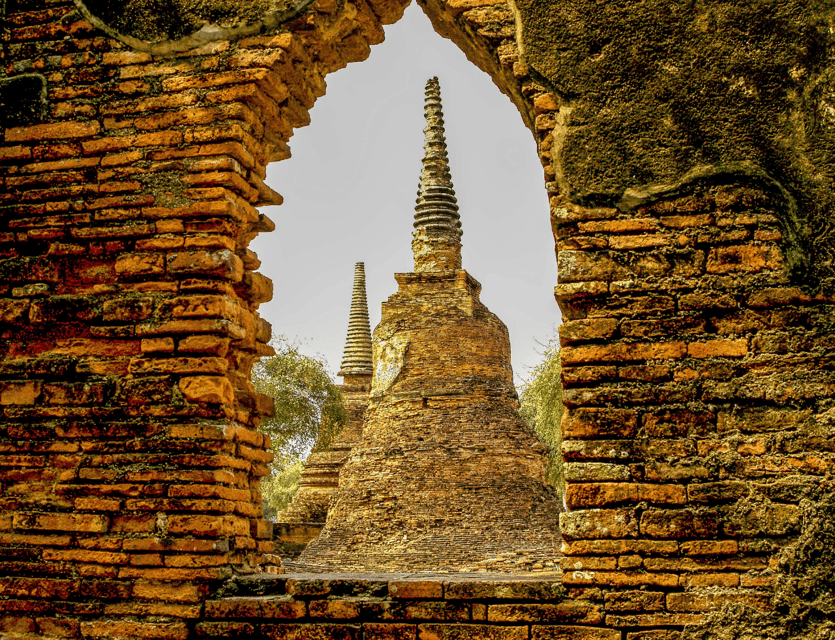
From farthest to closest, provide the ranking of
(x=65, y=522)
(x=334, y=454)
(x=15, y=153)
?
(x=334, y=454) → (x=15, y=153) → (x=65, y=522)

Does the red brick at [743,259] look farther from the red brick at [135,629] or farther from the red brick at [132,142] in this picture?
the red brick at [135,629]

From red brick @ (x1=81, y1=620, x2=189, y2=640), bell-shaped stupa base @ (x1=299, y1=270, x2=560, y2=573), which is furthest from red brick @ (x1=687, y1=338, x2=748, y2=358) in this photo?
bell-shaped stupa base @ (x1=299, y1=270, x2=560, y2=573)

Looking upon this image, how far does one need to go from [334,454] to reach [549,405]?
6183 mm

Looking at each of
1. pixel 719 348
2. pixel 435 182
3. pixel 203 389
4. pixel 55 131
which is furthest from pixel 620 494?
pixel 435 182

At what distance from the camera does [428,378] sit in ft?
48.8

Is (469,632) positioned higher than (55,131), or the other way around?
(55,131)

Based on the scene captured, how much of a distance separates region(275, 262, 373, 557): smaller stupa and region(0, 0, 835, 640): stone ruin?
549 inches

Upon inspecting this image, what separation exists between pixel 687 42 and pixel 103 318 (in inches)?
119

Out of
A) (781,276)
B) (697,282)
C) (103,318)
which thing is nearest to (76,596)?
(103,318)

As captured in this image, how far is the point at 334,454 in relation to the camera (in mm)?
22453

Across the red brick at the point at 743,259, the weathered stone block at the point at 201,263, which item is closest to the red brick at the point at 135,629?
the weathered stone block at the point at 201,263

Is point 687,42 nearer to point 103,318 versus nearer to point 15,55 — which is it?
point 103,318

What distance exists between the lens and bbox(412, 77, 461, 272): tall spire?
16.9 metres

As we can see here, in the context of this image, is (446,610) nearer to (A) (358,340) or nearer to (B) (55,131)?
(B) (55,131)
